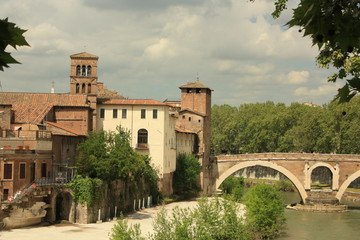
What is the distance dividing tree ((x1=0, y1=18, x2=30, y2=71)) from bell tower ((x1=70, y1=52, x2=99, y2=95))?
139 feet

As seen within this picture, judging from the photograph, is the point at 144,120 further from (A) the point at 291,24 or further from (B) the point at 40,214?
(A) the point at 291,24

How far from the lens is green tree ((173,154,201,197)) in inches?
1941

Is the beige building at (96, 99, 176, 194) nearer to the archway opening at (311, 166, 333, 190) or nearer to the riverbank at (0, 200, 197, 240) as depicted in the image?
the riverbank at (0, 200, 197, 240)

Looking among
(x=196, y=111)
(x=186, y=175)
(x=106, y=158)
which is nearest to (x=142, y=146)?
(x=186, y=175)

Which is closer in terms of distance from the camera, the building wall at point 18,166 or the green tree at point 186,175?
the building wall at point 18,166

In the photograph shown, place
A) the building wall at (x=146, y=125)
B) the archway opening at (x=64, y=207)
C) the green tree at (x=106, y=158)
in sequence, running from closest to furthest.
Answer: the archway opening at (x=64, y=207) → the green tree at (x=106, y=158) → the building wall at (x=146, y=125)

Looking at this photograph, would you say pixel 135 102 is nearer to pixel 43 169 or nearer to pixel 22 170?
pixel 43 169

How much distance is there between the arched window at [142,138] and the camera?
147 ft

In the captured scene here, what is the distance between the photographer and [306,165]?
173ft

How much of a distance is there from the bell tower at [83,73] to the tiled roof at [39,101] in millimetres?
2535

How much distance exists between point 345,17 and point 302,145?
70.6 m

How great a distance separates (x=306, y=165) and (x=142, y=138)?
1643 cm

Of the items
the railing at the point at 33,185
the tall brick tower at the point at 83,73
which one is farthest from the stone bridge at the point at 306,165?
the railing at the point at 33,185

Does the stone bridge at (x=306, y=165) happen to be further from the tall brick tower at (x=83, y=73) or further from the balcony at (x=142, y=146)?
the tall brick tower at (x=83, y=73)
